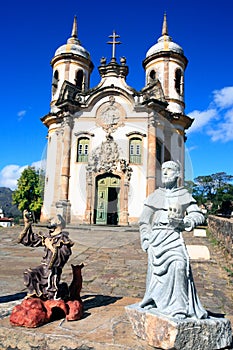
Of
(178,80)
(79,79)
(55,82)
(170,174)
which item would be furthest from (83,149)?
(170,174)

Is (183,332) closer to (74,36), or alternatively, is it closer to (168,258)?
(168,258)

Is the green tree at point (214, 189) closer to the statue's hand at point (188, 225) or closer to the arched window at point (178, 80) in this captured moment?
the arched window at point (178, 80)

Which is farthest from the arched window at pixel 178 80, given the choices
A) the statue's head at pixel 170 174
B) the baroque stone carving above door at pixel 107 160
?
the statue's head at pixel 170 174

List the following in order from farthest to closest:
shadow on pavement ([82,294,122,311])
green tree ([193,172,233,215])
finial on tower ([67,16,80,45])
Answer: green tree ([193,172,233,215]) < finial on tower ([67,16,80,45]) < shadow on pavement ([82,294,122,311])

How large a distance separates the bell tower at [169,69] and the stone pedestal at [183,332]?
20.0 metres

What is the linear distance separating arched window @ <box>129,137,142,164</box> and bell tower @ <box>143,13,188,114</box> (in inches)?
170

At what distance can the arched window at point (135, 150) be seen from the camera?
19188 mm

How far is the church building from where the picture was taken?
739 inches

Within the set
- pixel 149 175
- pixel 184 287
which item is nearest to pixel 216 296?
pixel 184 287

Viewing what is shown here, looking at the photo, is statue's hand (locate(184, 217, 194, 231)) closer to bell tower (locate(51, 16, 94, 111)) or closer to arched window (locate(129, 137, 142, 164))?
arched window (locate(129, 137, 142, 164))

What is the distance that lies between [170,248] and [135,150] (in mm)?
16333

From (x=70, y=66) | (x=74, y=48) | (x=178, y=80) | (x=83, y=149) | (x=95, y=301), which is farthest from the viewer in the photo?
(x=74, y=48)

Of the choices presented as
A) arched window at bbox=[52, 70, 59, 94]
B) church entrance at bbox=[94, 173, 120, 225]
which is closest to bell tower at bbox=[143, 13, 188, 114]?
arched window at bbox=[52, 70, 59, 94]

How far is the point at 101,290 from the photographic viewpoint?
18.3 ft
